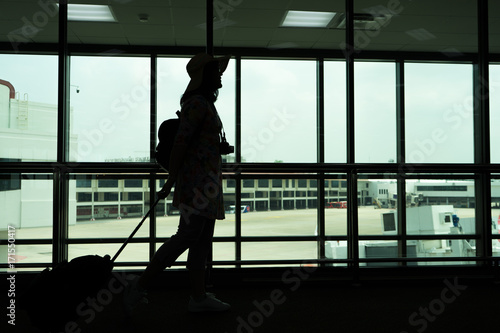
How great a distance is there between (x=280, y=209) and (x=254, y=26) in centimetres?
291

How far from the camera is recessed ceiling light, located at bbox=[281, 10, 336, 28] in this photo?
5.22 meters

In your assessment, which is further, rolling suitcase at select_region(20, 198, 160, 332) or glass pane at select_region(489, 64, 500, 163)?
glass pane at select_region(489, 64, 500, 163)

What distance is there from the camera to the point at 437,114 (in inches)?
302

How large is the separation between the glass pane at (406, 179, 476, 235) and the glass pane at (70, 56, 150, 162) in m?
4.61

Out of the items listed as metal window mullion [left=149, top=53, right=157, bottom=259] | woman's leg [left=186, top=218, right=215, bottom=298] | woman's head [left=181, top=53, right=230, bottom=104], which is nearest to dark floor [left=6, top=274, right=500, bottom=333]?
woman's leg [left=186, top=218, right=215, bottom=298]

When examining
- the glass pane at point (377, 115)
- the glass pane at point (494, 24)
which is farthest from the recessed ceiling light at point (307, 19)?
the glass pane at point (494, 24)

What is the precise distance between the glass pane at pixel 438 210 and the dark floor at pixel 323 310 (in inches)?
167

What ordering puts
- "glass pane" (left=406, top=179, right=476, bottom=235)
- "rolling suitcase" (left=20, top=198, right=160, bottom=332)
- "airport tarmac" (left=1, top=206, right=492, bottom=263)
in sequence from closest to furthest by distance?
1. "rolling suitcase" (left=20, top=198, right=160, bottom=332)
2. "airport tarmac" (left=1, top=206, right=492, bottom=263)
3. "glass pane" (left=406, top=179, right=476, bottom=235)

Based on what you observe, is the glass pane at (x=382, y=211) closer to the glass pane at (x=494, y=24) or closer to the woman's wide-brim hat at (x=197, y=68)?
the glass pane at (x=494, y=24)

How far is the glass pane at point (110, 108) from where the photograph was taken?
21.6 feet

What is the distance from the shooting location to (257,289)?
2.42 m

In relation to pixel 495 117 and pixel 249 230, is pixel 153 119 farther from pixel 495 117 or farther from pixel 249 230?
pixel 495 117

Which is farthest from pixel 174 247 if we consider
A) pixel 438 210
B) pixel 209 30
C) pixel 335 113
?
pixel 438 210

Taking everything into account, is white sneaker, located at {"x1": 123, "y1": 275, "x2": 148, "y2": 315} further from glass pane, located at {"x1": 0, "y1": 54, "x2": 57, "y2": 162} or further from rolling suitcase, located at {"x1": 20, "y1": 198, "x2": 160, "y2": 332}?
glass pane, located at {"x1": 0, "y1": 54, "x2": 57, "y2": 162}
